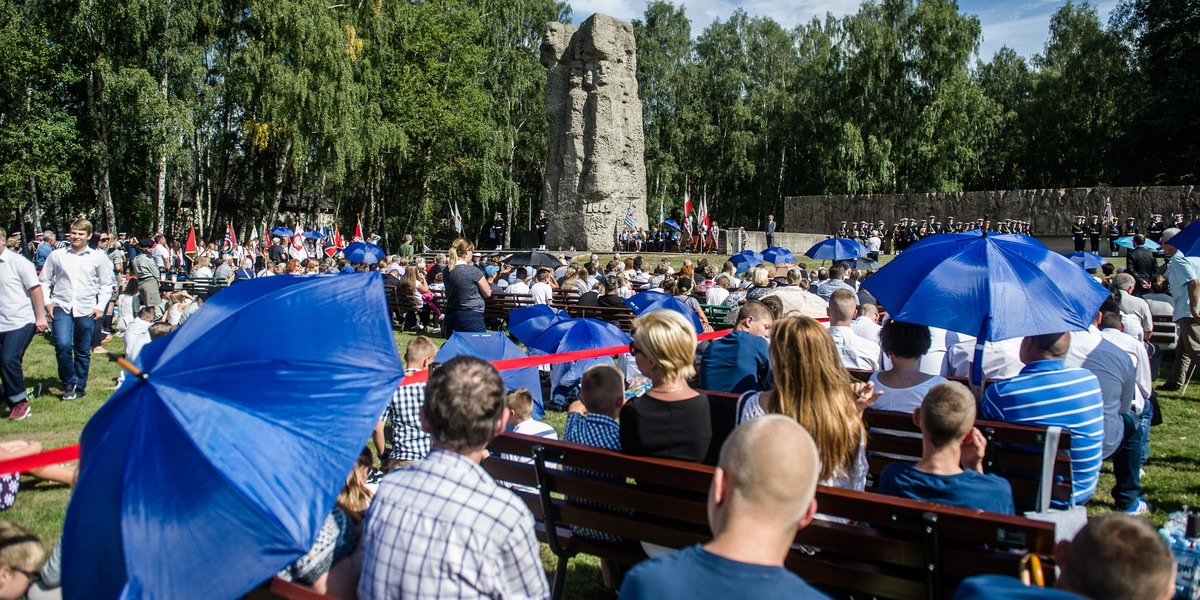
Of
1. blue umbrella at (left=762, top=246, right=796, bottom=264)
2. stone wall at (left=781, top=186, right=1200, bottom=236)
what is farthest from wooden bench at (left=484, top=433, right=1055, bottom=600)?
stone wall at (left=781, top=186, right=1200, bottom=236)

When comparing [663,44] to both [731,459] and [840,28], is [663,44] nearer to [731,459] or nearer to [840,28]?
[840,28]

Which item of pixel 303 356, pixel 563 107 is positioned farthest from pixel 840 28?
pixel 303 356

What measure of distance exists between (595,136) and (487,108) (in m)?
11.5

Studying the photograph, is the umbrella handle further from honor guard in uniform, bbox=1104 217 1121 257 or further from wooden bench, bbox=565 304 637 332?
honor guard in uniform, bbox=1104 217 1121 257

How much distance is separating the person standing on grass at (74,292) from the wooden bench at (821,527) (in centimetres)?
605

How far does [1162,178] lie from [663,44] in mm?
26315

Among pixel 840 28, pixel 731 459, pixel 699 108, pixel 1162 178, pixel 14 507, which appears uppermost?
pixel 840 28

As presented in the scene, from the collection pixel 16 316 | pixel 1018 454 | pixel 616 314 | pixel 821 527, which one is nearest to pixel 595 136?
Answer: pixel 616 314

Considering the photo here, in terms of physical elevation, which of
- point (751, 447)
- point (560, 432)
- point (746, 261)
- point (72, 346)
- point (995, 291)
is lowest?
point (560, 432)

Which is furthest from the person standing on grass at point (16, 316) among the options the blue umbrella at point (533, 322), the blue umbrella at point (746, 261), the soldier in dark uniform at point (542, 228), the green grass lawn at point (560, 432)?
the soldier in dark uniform at point (542, 228)

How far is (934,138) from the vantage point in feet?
130

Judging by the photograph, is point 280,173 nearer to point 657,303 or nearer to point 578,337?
point 657,303

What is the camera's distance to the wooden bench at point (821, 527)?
2.33 metres

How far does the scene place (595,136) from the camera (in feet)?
87.5
